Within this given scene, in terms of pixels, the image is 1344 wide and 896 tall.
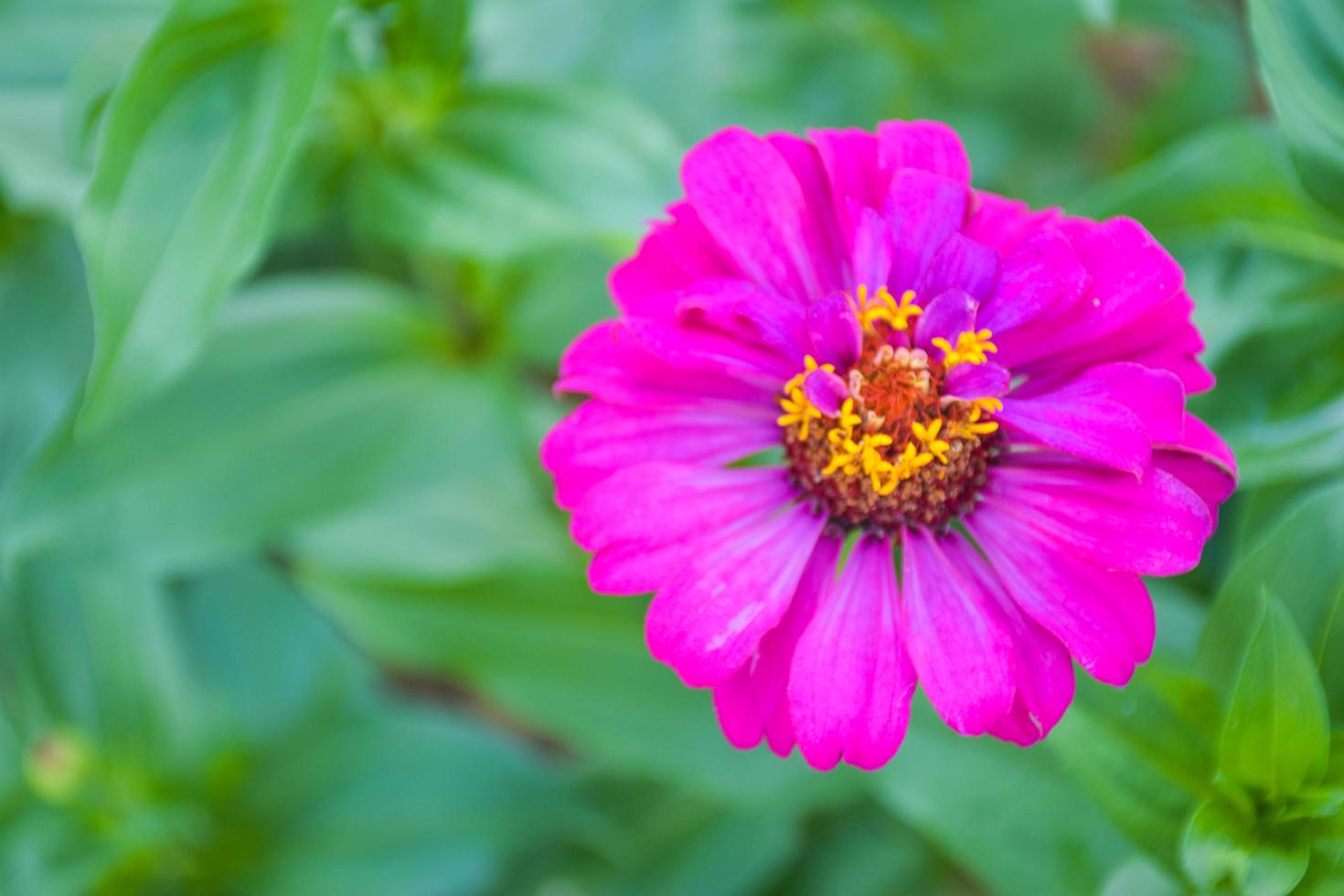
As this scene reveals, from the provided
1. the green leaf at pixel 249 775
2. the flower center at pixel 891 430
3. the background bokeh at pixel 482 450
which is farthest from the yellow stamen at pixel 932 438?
the green leaf at pixel 249 775

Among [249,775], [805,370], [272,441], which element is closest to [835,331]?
[805,370]

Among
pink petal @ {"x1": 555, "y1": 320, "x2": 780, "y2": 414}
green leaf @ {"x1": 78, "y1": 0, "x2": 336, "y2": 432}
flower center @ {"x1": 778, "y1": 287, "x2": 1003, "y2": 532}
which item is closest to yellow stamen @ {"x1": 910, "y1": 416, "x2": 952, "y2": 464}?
flower center @ {"x1": 778, "y1": 287, "x2": 1003, "y2": 532}

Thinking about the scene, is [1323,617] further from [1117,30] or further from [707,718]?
[1117,30]

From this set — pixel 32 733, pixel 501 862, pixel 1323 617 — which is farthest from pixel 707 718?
pixel 32 733

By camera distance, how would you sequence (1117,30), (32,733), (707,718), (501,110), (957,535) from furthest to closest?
(1117,30), (32,733), (707,718), (501,110), (957,535)

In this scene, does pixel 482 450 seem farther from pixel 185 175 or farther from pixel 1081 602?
pixel 1081 602

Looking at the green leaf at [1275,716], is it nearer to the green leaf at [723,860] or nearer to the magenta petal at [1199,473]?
the magenta petal at [1199,473]
